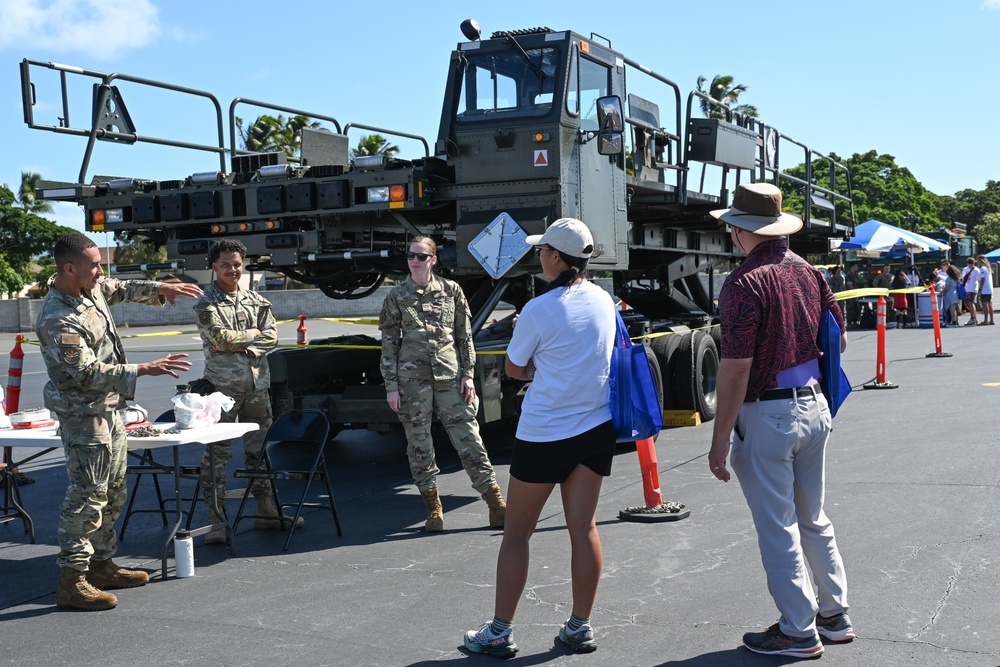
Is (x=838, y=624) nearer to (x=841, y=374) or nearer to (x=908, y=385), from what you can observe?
(x=841, y=374)

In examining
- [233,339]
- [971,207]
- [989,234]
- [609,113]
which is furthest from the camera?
[971,207]

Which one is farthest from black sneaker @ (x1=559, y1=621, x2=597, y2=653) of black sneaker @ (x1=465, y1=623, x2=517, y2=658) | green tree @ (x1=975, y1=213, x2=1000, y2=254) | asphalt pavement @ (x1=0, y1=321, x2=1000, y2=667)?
green tree @ (x1=975, y1=213, x2=1000, y2=254)

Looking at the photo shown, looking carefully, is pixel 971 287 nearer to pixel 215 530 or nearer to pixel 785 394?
pixel 215 530

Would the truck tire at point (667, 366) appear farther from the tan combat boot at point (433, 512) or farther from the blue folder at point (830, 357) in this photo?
the blue folder at point (830, 357)

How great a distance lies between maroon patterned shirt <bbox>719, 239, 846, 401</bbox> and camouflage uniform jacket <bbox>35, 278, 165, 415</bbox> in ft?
10.3

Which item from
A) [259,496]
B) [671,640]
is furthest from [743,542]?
[259,496]

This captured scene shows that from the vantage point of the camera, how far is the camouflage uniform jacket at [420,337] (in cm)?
702

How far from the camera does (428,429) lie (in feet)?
23.2

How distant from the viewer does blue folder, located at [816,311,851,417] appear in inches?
177

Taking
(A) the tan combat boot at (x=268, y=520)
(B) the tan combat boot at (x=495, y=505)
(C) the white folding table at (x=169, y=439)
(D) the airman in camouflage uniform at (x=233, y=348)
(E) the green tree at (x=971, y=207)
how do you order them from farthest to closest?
(E) the green tree at (x=971, y=207)
(A) the tan combat boot at (x=268, y=520)
(B) the tan combat boot at (x=495, y=505)
(D) the airman in camouflage uniform at (x=233, y=348)
(C) the white folding table at (x=169, y=439)

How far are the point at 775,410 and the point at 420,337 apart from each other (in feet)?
10.5

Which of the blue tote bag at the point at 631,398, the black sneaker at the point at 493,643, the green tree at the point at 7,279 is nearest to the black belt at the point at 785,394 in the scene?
the blue tote bag at the point at 631,398

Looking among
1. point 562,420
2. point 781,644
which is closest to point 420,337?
point 562,420

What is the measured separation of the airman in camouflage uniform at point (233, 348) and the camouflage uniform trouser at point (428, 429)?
949mm
